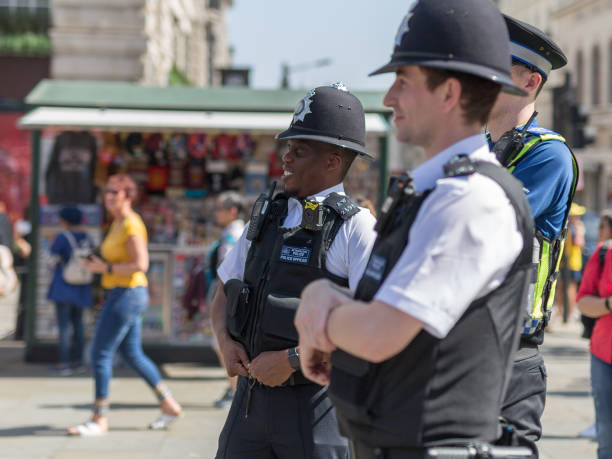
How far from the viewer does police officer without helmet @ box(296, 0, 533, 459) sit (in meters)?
1.96

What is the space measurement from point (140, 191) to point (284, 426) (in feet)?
28.7

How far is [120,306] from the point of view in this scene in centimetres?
746

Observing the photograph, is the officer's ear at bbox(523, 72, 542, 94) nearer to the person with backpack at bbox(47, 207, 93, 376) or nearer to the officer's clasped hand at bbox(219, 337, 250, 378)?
the officer's clasped hand at bbox(219, 337, 250, 378)

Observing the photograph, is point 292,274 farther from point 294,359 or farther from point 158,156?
point 158,156

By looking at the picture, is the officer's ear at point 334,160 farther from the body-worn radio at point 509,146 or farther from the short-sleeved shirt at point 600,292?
the short-sleeved shirt at point 600,292

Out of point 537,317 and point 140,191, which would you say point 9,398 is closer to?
point 140,191

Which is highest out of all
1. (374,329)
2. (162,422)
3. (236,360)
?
(374,329)

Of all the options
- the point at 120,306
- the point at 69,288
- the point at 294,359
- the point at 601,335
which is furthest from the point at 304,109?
the point at 69,288

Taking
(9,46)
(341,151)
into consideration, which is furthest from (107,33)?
(341,151)

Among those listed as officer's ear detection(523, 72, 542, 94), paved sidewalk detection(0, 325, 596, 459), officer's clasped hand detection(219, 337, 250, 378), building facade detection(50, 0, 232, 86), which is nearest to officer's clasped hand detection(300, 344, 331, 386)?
officer's clasped hand detection(219, 337, 250, 378)

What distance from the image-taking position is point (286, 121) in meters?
10.6

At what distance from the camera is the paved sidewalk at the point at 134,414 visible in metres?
7.06

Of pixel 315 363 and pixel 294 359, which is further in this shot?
pixel 294 359

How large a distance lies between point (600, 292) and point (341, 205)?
10.5 ft
